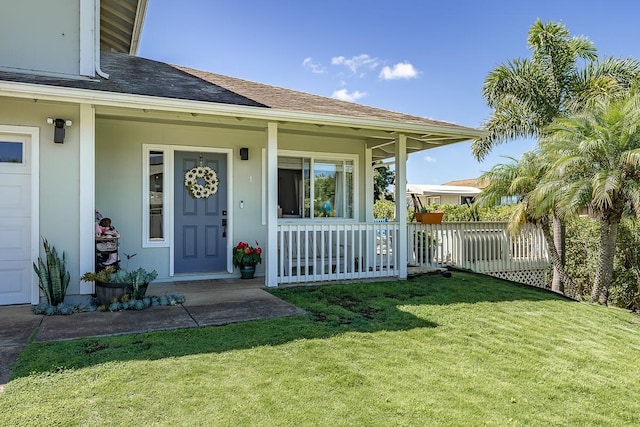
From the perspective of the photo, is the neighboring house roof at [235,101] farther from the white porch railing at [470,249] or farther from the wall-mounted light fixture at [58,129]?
the white porch railing at [470,249]

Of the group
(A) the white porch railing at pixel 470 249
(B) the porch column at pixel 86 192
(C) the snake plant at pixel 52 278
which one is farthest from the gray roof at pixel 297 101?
(C) the snake plant at pixel 52 278

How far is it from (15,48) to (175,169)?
9.00 feet

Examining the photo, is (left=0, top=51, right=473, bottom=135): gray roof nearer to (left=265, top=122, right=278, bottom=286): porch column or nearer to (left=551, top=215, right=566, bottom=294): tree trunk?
(left=265, top=122, right=278, bottom=286): porch column

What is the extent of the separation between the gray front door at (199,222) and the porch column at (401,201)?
3.18 meters

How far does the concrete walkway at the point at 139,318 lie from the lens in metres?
4.05

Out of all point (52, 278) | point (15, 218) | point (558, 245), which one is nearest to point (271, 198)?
point (52, 278)

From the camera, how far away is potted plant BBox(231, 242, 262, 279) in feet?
24.5

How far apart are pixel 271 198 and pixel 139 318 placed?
2634 millimetres

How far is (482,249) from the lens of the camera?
1018cm

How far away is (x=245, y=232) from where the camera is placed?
25.6 feet

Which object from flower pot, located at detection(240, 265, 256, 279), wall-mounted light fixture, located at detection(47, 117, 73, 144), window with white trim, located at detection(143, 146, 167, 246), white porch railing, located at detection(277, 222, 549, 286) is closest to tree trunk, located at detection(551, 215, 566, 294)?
white porch railing, located at detection(277, 222, 549, 286)

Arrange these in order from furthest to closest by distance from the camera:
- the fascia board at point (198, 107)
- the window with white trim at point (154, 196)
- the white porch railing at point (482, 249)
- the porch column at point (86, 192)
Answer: the white porch railing at point (482, 249)
the window with white trim at point (154, 196)
the porch column at point (86, 192)
the fascia board at point (198, 107)

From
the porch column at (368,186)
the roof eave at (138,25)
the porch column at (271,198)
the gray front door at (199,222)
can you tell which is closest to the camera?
the porch column at (271,198)

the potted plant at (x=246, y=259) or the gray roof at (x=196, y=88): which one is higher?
the gray roof at (x=196, y=88)
